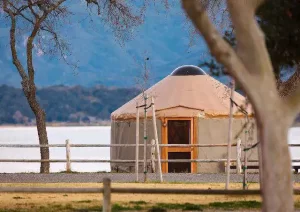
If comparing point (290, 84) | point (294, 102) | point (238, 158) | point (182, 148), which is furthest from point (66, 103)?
point (294, 102)

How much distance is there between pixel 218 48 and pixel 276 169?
52.6 inches

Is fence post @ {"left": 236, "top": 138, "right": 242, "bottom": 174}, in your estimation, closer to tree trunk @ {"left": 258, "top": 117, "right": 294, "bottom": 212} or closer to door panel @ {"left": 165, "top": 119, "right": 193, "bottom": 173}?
door panel @ {"left": 165, "top": 119, "right": 193, "bottom": 173}

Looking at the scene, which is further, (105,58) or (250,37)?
(105,58)

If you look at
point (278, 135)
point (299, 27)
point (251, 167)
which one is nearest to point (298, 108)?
point (278, 135)

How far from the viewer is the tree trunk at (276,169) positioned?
10.5m

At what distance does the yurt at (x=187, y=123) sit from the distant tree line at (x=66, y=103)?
71.1m

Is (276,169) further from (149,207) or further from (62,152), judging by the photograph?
(62,152)

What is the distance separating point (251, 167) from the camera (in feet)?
80.7

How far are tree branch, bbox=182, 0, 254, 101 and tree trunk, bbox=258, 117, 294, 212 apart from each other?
0.49 meters

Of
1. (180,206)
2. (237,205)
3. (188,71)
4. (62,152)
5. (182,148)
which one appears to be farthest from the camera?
(62,152)

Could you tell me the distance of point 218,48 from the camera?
10.4 m

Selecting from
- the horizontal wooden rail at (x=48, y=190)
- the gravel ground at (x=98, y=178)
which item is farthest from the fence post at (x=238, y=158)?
the horizontal wooden rail at (x=48, y=190)

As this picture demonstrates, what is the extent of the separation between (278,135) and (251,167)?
46.6 feet

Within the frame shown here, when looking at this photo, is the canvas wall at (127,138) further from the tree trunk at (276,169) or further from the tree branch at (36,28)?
the tree trunk at (276,169)
